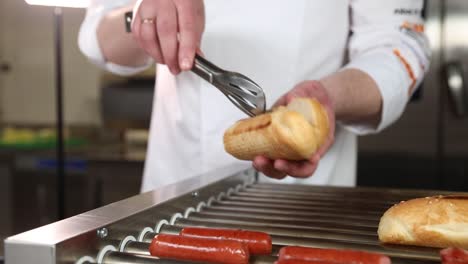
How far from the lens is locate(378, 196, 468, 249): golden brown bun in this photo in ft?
2.92

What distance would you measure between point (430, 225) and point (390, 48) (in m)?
0.79

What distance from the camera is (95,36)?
5.37ft

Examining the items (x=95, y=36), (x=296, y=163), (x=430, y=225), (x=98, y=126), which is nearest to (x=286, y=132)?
(x=296, y=163)

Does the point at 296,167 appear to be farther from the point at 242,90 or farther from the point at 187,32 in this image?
the point at 187,32

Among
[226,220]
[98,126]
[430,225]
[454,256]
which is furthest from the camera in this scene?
[98,126]

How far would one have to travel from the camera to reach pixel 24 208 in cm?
334

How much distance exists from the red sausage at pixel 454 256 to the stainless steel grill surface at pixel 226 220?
0.19ft

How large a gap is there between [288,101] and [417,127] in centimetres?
189

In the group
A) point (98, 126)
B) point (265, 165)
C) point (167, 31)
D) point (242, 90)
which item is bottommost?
point (98, 126)

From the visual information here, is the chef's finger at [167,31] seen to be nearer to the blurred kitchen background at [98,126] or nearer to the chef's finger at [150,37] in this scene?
the chef's finger at [150,37]

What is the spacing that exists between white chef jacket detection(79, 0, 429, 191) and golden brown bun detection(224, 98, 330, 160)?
1.79ft

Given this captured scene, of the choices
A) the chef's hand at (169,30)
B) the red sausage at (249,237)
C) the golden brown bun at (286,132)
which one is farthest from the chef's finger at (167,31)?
the red sausage at (249,237)

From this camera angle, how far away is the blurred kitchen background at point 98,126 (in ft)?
9.41

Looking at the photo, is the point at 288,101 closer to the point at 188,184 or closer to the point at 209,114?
the point at 188,184
